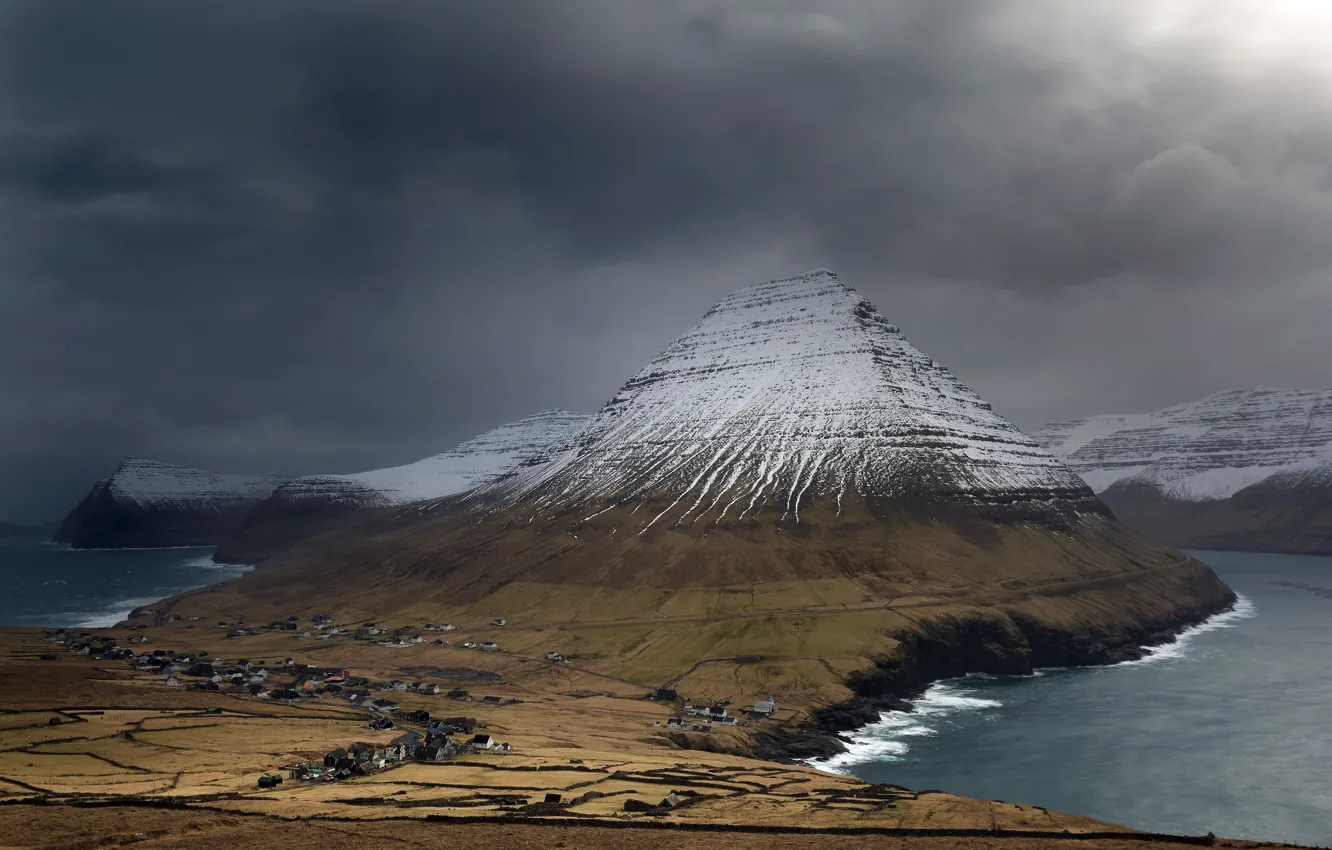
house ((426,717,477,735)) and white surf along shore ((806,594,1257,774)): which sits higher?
house ((426,717,477,735))

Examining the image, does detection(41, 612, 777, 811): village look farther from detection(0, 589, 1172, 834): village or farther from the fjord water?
the fjord water

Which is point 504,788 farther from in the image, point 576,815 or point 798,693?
point 798,693

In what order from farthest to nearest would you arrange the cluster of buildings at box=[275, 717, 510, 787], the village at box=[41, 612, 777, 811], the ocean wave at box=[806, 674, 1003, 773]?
the ocean wave at box=[806, 674, 1003, 773] < the village at box=[41, 612, 777, 811] < the cluster of buildings at box=[275, 717, 510, 787]

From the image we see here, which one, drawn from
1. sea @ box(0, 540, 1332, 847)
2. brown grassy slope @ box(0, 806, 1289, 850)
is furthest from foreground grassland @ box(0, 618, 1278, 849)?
sea @ box(0, 540, 1332, 847)

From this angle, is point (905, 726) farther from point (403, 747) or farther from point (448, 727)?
point (403, 747)

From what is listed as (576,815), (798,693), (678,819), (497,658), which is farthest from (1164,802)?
(497,658)
